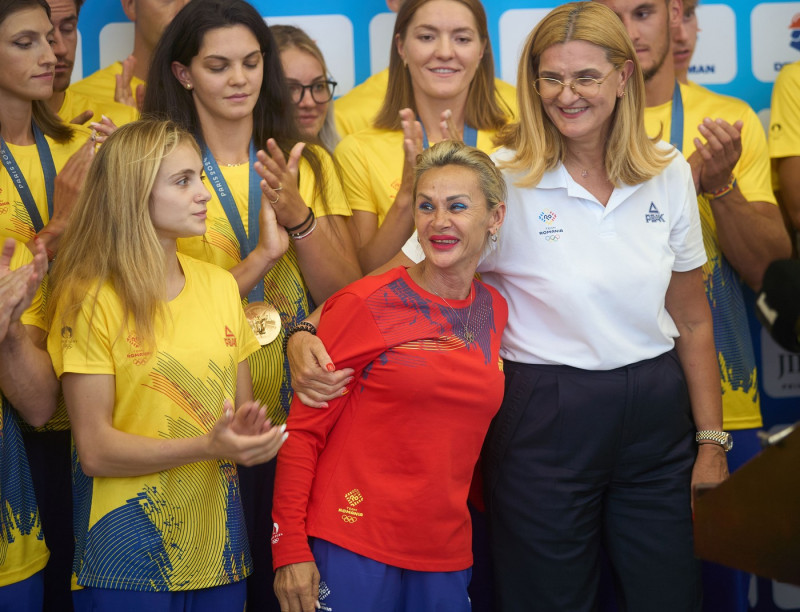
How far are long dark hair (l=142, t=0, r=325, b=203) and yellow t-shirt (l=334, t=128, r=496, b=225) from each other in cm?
17

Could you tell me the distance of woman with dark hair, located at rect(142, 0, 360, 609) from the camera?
9.45 feet

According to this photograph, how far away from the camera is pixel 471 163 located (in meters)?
2.56

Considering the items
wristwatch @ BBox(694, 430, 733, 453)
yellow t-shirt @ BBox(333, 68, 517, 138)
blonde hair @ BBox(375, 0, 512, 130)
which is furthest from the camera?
yellow t-shirt @ BBox(333, 68, 517, 138)

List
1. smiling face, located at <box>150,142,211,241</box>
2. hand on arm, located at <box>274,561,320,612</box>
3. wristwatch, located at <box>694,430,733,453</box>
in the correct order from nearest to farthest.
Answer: hand on arm, located at <box>274,561,320,612</box> < smiling face, located at <box>150,142,211,241</box> < wristwatch, located at <box>694,430,733,453</box>

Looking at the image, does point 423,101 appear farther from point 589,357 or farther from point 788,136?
point 788,136

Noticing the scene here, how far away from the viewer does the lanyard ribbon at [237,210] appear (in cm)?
291

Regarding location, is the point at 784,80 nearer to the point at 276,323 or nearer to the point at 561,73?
the point at 561,73

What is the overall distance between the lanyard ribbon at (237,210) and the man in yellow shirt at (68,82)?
0.63 metres

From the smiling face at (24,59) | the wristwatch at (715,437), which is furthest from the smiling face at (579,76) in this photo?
the smiling face at (24,59)

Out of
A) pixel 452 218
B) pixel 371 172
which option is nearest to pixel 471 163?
pixel 452 218

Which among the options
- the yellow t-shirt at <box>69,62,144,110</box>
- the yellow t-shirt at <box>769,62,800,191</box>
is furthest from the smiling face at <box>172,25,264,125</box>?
the yellow t-shirt at <box>769,62,800,191</box>

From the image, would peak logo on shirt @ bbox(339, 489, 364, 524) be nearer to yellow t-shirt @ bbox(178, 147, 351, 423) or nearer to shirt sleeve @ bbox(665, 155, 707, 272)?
yellow t-shirt @ bbox(178, 147, 351, 423)

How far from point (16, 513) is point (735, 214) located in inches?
92.5

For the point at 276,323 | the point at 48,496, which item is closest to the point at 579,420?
the point at 276,323
